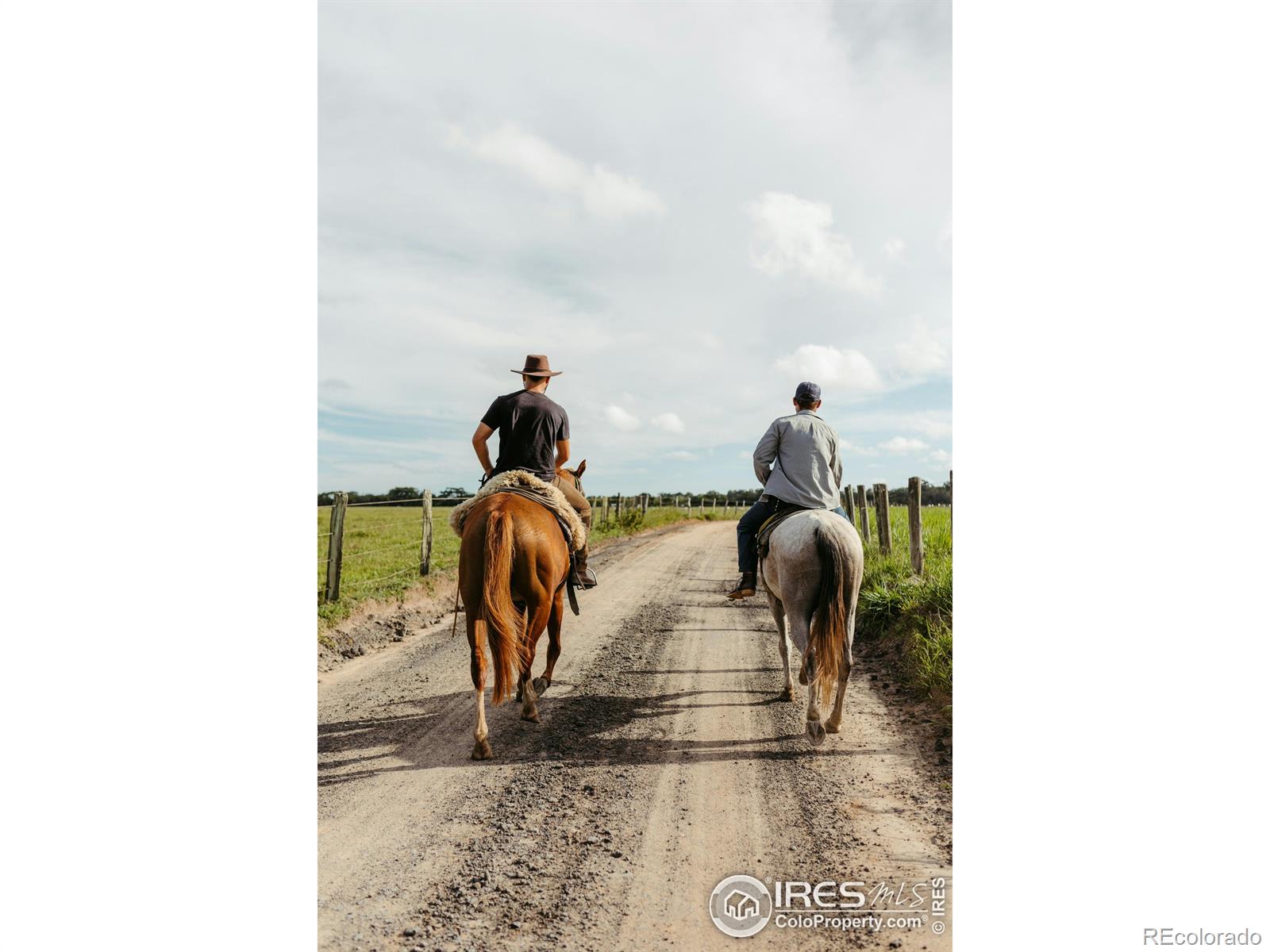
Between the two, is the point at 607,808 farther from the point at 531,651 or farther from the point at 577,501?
the point at 577,501

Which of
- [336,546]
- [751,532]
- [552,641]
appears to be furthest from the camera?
[336,546]

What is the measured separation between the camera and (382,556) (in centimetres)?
978

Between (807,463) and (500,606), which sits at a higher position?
(807,463)

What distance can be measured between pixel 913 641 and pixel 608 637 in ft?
9.36

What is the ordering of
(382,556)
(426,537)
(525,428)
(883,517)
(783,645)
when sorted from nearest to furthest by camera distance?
(525,428) → (783,645) → (883,517) → (426,537) → (382,556)

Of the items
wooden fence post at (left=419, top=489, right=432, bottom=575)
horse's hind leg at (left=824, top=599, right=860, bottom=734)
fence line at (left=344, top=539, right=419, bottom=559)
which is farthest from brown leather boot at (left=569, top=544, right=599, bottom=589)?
fence line at (left=344, top=539, right=419, bottom=559)

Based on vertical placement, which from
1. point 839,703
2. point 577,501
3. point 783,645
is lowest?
point 839,703

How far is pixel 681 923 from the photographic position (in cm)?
260

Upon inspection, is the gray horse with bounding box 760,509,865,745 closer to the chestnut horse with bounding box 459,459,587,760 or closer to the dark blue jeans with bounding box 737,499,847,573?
the dark blue jeans with bounding box 737,499,847,573

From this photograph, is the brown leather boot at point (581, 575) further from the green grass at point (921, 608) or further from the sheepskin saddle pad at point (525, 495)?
the green grass at point (921, 608)

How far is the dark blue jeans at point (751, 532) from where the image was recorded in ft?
16.8

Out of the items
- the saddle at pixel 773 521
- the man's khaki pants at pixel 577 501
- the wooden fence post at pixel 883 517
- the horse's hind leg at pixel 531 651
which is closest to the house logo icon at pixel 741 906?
the horse's hind leg at pixel 531 651

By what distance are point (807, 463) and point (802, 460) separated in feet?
0.14

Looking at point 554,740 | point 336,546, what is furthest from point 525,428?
point 336,546
